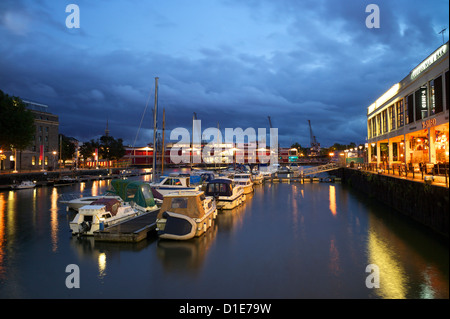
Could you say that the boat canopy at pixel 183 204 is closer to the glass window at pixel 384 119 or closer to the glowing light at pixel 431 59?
the glowing light at pixel 431 59

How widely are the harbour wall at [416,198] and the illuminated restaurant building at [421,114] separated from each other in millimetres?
2150

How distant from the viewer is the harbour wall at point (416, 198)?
17.7 m

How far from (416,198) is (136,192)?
21365 millimetres

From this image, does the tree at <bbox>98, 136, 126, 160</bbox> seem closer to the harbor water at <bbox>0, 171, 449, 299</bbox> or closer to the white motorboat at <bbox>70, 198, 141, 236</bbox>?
the harbor water at <bbox>0, 171, 449, 299</bbox>

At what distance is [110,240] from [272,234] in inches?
394

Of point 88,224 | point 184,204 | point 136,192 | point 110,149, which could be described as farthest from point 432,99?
point 110,149

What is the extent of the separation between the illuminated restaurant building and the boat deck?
67.1ft

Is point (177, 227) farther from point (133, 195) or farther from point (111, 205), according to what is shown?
point (133, 195)

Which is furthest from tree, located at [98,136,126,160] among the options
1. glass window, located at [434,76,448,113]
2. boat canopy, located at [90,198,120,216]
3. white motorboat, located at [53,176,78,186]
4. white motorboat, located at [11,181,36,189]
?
glass window, located at [434,76,448,113]

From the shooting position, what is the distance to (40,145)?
80938mm

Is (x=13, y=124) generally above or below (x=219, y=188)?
above

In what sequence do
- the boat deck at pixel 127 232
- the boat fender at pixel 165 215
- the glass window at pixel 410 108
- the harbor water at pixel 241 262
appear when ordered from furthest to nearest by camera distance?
the glass window at pixel 410 108 → the boat fender at pixel 165 215 → the boat deck at pixel 127 232 → the harbor water at pixel 241 262

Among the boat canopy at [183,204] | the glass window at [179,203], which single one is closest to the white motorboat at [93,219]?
the boat canopy at [183,204]

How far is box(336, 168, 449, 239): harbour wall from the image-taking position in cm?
1770
